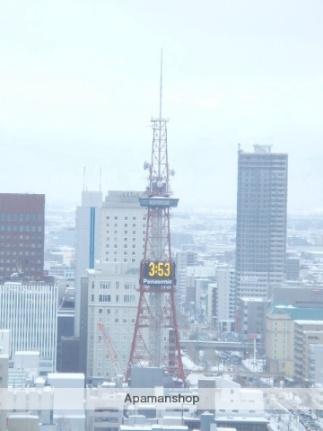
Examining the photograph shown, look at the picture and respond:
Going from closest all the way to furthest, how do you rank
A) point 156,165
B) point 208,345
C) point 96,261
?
1. point 156,165
2. point 208,345
3. point 96,261

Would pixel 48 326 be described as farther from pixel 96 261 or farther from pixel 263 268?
pixel 263 268

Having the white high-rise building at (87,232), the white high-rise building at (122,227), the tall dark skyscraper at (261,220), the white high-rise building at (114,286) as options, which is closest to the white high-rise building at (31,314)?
the white high-rise building at (114,286)

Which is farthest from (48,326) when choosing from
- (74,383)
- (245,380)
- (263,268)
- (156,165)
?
(263,268)

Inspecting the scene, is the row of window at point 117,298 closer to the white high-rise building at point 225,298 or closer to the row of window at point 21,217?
the row of window at point 21,217

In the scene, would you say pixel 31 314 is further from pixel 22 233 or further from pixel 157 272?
pixel 22 233

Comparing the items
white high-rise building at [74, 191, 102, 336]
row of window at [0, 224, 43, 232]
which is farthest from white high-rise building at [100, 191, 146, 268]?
row of window at [0, 224, 43, 232]
